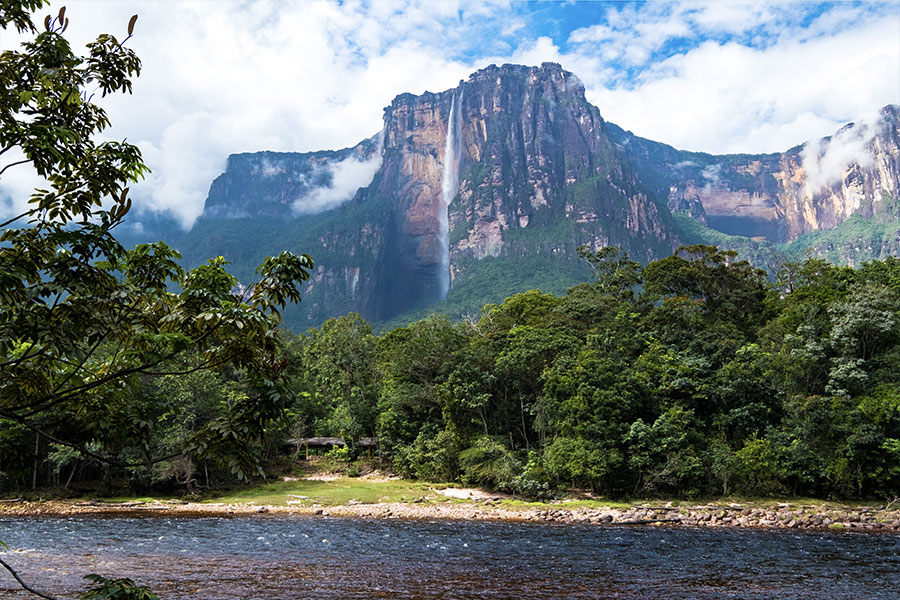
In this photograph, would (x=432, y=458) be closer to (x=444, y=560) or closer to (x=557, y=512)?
(x=557, y=512)

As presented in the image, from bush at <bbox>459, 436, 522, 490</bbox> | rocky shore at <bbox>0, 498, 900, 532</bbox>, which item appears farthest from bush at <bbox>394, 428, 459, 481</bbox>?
rocky shore at <bbox>0, 498, 900, 532</bbox>

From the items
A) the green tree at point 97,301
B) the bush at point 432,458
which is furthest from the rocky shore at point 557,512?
the green tree at point 97,301

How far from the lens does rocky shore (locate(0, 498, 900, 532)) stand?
110 ft

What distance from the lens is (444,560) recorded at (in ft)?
71.9

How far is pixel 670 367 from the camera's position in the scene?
1758 inches

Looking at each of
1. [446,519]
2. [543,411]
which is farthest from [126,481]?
[543,411]

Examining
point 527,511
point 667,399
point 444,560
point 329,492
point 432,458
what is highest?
point 667,399

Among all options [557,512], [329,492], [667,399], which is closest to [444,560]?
[557,512]

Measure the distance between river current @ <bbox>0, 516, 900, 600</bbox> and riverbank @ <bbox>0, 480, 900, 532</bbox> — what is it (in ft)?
10.1

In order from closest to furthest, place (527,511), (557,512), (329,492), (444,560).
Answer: (444,560) → (557,512) → (527,511) → (329,492)

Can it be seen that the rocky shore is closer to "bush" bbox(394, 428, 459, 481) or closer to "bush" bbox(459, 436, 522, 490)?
"bush" bbox(459, 436, 522, 490)

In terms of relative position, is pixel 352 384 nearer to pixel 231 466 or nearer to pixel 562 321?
pixel 562 321

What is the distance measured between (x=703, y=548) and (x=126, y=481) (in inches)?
1519

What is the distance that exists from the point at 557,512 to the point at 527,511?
1.92 metres
